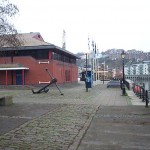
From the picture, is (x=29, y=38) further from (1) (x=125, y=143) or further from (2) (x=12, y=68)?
(1) (x=125, y=143)

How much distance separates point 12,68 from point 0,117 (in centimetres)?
3473

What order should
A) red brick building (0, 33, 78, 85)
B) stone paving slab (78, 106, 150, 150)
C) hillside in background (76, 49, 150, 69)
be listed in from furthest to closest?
hillside in background (76, 49, 150, 69), red brick building (0, 33, 78, 85), stone paving slab (78, 106, 150, 150)

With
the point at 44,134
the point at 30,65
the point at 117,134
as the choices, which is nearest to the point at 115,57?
the point at 30,65

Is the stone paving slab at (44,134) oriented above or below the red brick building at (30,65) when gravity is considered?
below

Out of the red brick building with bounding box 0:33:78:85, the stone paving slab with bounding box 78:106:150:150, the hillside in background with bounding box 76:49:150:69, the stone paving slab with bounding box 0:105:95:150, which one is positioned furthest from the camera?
the hillside in background with bounding box 76:49:150:69

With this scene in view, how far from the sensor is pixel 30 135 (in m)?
9.45

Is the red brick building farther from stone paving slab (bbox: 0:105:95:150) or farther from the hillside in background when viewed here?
the hillside in background

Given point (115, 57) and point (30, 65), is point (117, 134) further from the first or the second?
point (115, 57)

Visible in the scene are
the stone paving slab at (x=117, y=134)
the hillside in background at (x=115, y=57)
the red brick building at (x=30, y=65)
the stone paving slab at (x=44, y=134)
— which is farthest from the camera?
the hillside in background at (x=115, y=57)

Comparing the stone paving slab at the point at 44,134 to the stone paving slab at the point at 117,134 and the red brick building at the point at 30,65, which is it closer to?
the stone paving slab at the point at 117,134

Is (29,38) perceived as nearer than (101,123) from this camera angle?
No

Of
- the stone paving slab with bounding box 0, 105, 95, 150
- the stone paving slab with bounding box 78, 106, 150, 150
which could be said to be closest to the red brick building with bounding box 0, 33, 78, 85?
the stone paving slab with bounding box 78, 106, 150, 150

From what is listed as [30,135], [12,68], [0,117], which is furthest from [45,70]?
[30,135]

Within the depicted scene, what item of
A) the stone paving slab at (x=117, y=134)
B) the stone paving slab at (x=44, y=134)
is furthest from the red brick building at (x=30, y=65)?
the stone paving slab at (x=44, y=134)
